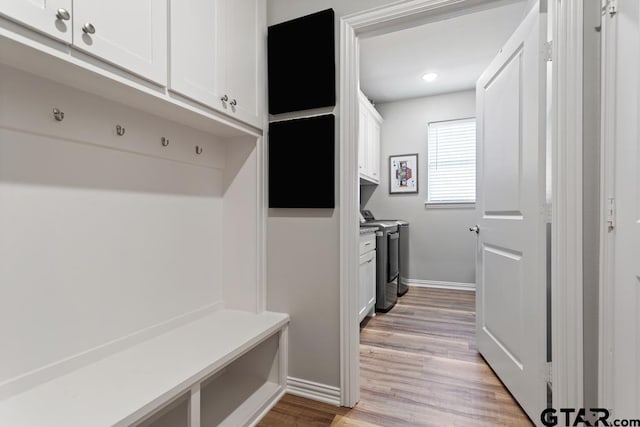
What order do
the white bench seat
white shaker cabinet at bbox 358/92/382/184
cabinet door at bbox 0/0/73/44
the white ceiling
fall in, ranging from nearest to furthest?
cabinet door at bbox 0/0/73/44
the white bench seat
the white ceiling
white shaker cabinet at bbox 358/92/382/184

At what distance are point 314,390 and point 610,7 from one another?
2.21 meters

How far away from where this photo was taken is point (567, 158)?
1258 millimetres

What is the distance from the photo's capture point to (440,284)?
4109mm

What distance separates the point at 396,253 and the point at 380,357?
4.92 ft

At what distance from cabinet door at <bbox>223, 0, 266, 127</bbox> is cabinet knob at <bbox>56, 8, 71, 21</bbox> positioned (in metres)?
0.70

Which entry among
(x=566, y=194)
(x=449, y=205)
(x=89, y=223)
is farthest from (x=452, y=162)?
(x=89, y=223)

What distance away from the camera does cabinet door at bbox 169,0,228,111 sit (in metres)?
1.24

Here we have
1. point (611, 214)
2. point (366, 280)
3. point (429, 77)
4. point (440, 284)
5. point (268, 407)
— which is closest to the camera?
point (611, 214)

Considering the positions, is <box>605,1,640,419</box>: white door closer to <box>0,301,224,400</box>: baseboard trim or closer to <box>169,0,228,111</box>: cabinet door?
<box>169,0,228,111</box>: cabinet door

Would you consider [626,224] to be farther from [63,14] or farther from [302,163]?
[63,14]

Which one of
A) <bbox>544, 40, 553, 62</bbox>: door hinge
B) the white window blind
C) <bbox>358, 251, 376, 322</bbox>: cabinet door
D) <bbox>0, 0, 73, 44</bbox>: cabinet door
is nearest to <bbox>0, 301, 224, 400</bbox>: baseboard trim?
→ <bbox>0, 0, 73, 44</bbox>: cabinet door

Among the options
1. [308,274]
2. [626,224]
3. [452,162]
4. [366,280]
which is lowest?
[366,280]

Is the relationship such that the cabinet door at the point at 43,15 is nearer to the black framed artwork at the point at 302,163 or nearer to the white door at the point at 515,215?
the black framed artwork at the point at 302,163

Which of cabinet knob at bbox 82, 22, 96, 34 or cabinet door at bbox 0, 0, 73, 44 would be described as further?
cabinet knob at bbox 82, 22, 96, 34
